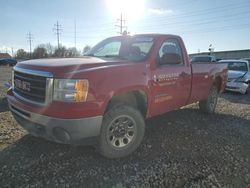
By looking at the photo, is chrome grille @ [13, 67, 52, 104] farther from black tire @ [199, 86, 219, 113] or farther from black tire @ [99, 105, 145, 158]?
black tire @ [199, 86, 219, 113]

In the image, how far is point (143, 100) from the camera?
12.1 feet

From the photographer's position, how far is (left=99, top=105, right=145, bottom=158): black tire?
10.3ft

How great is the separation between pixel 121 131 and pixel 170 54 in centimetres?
171

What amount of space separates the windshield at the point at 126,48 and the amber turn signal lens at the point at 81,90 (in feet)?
4.04

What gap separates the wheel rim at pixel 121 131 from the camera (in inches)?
128

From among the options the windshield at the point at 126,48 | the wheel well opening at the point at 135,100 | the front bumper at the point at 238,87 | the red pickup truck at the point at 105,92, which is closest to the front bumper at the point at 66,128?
the red pickup truck at the point at 105,92

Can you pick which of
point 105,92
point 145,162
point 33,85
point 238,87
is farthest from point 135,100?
point 238,87

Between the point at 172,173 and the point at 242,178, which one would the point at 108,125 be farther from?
the point at 242,178

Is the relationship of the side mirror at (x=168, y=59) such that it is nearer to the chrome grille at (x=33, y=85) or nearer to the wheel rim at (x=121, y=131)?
the wheel rim at (x=121, y=131)

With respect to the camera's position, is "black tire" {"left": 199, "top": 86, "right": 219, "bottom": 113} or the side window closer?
the side window

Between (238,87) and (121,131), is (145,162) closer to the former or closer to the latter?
(121,131)

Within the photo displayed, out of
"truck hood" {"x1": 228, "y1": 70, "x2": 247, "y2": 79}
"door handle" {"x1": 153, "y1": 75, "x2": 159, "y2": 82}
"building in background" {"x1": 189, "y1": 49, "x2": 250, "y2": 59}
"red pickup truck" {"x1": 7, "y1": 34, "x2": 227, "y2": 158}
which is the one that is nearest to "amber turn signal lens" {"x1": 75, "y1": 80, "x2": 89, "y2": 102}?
A: "red pickup truck" {"x1": 7, "y1": 34, "x2": 227, "y2": 158}

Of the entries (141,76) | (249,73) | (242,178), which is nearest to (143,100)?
(141,76)

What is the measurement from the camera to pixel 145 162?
11.0 feet
